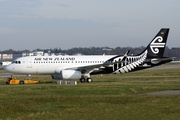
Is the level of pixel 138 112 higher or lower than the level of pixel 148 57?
lower

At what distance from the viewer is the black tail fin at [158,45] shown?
5388 cm

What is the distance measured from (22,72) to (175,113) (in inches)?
1257

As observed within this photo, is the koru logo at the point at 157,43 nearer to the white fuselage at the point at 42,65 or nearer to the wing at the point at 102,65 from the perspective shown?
the wing at the point at 102,65

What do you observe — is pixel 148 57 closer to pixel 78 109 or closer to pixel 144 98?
pixel 144 98

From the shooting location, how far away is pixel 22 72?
165 ft

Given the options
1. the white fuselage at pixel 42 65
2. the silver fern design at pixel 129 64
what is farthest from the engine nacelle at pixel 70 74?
the silver fern design at pixel 129 64

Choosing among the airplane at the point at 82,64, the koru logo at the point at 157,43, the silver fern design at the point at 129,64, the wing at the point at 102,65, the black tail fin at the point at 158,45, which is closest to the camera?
the wing at the point at 102,65

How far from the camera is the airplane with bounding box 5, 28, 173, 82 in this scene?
50250mm

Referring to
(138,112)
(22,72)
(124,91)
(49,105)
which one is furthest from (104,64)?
(138,112)

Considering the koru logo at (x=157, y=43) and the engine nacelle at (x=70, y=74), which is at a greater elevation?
the koru logo at (x=157, y=43)

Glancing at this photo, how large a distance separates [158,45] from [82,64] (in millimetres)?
10675

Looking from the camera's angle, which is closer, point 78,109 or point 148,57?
point 78,109

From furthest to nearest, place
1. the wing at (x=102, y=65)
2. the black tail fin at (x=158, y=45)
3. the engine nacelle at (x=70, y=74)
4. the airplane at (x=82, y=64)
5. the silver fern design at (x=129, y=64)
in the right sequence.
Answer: the black tail fin at (x=158, y=45) → the silver fern design at (x=129, y=64) → the airplane at (x=82, y=64) → the wing at (x=102, y=65) → the engine nacelle at (x=70, y=74)

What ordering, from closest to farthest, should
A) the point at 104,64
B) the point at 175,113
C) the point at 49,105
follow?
the point at 175,113 → the point at 49,105 → the point at 104,64
